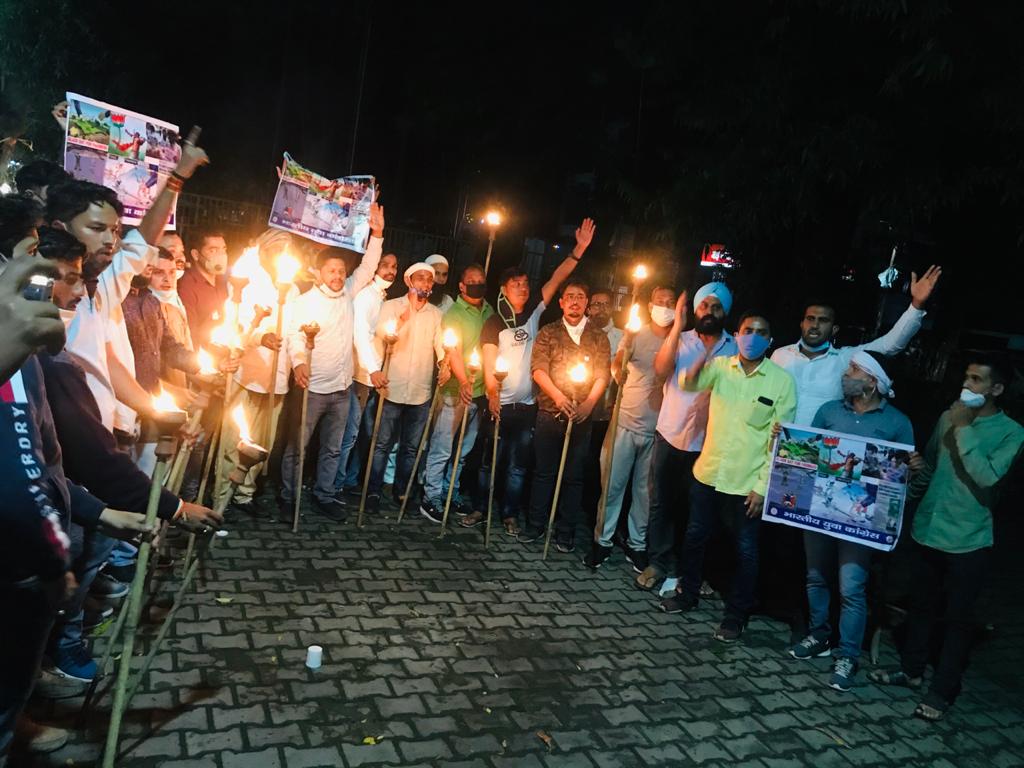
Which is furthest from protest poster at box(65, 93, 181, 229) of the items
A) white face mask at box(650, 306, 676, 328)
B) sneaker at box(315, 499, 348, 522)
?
white face mask at box(650, 306, 676, 328)

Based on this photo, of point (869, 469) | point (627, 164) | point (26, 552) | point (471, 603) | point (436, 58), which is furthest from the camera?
point (436, 58)

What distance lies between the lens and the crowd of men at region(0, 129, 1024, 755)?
Answer: 10.9ft

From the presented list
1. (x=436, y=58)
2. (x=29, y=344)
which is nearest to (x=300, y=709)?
(x=29, y=344)

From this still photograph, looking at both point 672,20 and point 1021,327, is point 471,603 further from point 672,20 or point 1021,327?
point 1021,327

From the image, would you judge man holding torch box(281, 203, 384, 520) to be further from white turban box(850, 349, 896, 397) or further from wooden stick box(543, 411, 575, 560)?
white turban box(850, 349, 896, 397)

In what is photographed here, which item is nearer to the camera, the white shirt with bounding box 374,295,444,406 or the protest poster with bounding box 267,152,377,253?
the protest poster with bounding box 267,152,377,253

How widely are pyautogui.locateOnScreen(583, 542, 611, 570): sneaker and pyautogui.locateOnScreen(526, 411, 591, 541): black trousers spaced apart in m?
0.37

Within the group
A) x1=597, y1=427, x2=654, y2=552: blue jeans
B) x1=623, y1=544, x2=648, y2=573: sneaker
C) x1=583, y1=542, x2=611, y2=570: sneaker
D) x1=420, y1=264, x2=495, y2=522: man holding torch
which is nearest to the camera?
x1=583, y1=542, x2=611, y2=570: sneaker

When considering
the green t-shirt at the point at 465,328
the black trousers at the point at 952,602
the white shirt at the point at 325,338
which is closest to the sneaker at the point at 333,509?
the white shirt at the point at 325,338

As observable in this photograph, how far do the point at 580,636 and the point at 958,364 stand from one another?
22082 millimetres

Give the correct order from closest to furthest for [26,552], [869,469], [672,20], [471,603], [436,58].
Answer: [26,552]
[869,469]
[471,603]
[672,20]
[436,58]

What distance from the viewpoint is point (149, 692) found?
13.6ft

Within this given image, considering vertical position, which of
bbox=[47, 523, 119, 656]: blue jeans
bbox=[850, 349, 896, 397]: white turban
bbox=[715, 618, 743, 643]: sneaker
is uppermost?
bbox=[850, 349, 896, 397]: white turban

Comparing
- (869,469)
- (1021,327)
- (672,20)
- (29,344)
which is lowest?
(869,469)
